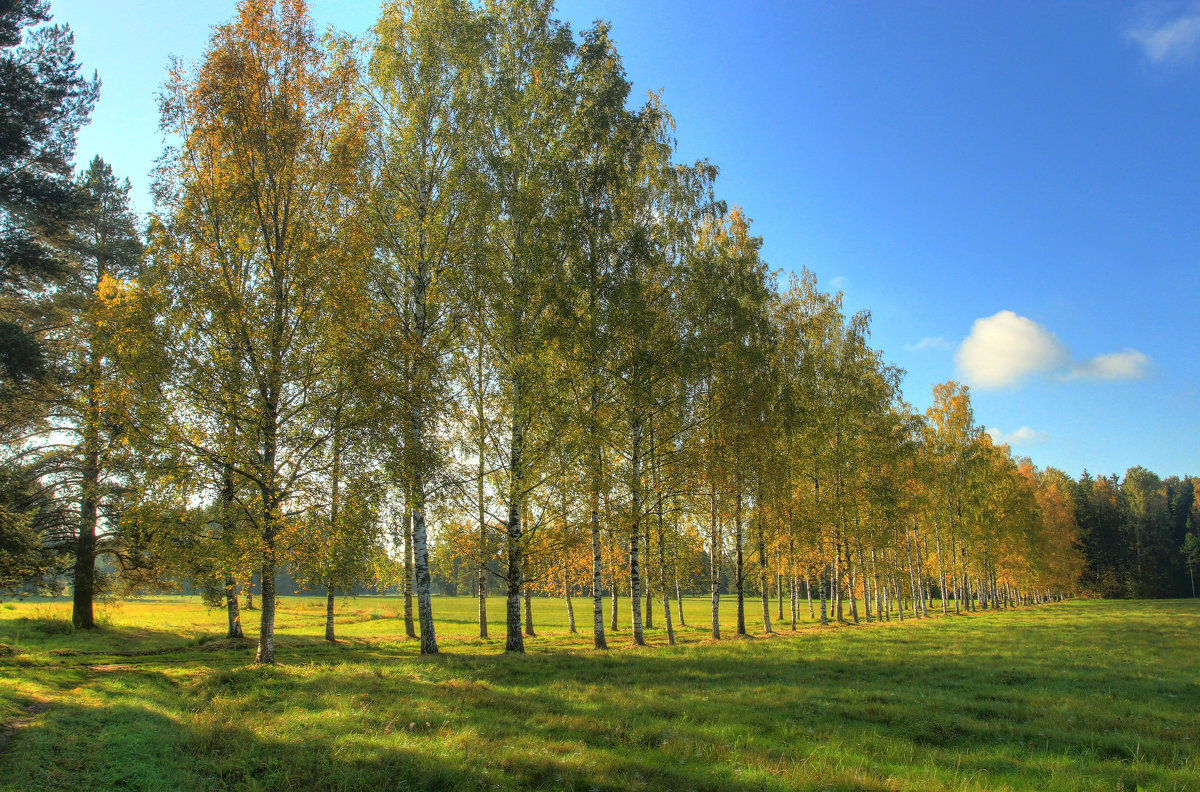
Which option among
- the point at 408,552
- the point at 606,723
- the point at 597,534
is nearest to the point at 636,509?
the point at 597,534

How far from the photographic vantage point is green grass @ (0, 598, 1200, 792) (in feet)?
25.5

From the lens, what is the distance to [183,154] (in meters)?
19.0

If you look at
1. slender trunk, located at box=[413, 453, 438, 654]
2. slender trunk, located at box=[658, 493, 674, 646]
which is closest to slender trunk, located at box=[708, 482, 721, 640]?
slender trunk, located at box=[658, 493, 674, 646]

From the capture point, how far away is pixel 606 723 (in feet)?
35.1

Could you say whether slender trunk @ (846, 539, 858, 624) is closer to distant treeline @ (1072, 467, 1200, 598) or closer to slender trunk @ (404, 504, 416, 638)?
slender trunk @ (404, 504, 416, 638)

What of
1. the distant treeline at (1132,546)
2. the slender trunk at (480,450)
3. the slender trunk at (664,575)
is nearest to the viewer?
the slender trunk at (480,450)

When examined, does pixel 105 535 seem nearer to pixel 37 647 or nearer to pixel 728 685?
pixel 37 647

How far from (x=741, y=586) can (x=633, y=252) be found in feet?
67.8

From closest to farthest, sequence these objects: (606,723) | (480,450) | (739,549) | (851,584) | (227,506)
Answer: (606,723)
(227,506)
(480,450)
(739,549)
(851,584)

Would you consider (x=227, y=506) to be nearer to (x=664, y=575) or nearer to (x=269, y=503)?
(x=269, y=503)

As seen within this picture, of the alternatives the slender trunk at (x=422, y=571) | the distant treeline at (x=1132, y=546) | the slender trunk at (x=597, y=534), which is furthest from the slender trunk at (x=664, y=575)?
the distant treeline at (x=1132, y=546)

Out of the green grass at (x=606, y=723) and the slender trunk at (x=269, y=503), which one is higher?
the slender trunk at (x=269, y=503)

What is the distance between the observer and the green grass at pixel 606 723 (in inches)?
306

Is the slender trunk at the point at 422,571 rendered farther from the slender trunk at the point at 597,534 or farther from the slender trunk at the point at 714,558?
the slender trunk at the point at 714,558
